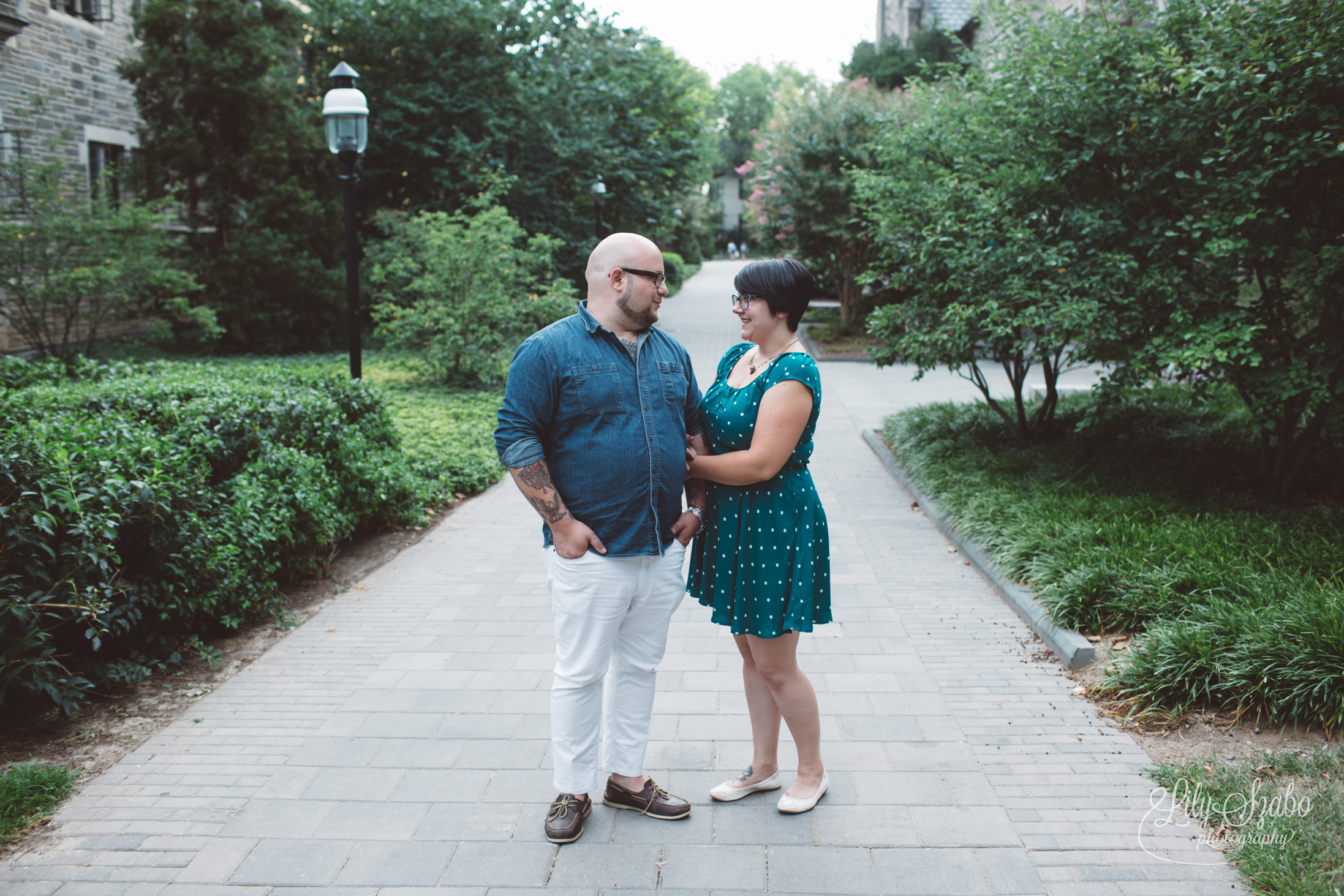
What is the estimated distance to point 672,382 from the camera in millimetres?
2957

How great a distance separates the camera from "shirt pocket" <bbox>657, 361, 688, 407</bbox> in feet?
9.64

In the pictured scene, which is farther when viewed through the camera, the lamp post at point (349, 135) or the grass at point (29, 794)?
the lamp post at point (349, 135)

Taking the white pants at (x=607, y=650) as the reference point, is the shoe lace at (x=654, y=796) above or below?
below

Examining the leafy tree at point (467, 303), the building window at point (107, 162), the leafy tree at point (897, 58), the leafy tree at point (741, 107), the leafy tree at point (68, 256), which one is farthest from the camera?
the leafy tree at point (741, 107)

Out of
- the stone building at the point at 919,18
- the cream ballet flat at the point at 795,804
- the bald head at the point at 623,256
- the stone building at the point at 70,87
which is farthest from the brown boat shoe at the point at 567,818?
the stone building at the point at 919,18

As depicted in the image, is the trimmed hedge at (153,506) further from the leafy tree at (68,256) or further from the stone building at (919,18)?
the stone building at (919,18)

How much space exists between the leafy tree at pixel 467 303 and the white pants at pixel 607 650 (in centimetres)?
1064

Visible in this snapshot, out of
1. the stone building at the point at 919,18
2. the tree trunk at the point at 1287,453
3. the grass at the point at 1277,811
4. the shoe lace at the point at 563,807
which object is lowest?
the shoe lace at the point at 563,807

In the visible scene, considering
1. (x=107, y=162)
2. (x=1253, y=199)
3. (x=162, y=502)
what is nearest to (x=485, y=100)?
(x=107, y=162)

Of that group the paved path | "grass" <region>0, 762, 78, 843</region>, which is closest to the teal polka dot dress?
the paved path

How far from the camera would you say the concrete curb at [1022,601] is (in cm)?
445

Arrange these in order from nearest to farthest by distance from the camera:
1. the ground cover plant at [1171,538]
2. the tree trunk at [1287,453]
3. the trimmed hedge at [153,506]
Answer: the trimmed hedge at [153,506] → the ground cover plant at [1171,538] → the tree trunk at [1287,453]

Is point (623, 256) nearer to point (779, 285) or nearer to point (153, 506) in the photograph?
point (779, 285)

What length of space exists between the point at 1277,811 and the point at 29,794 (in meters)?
4.36
